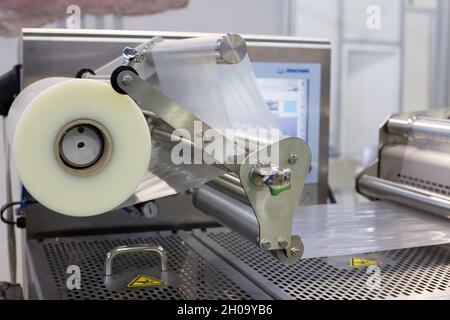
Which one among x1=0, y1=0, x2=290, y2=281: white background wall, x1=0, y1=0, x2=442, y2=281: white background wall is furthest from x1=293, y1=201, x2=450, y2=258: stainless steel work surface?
x1=0, y1=0, x2=442, y2=281: white background wall

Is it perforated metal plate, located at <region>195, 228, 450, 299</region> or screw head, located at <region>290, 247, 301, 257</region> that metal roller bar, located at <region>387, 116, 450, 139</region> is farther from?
screw head, located at <region>290, 247, 301, 257</region>

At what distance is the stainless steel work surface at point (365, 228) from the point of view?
832mm

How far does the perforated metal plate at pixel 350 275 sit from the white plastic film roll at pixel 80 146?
0.88 feet

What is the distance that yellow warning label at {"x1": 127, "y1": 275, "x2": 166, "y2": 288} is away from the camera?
79cm

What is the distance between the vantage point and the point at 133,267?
2.84 ft

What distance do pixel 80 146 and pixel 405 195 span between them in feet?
2.16

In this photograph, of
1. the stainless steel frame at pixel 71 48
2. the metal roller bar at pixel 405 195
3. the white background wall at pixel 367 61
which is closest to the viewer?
the metal roller bar at pixel 405 195

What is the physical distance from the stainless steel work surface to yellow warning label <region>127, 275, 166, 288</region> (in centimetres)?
22

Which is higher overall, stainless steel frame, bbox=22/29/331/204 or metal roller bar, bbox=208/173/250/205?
stainless steel frame, bbox=22/29/331/204

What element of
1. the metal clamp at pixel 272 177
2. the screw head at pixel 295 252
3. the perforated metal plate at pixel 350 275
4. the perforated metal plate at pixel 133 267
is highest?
the metal clamp at pixel 272 177

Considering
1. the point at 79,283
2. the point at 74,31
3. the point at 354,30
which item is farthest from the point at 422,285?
the point at 354,30

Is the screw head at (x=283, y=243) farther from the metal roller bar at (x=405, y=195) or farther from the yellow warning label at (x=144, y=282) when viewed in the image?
the metal roller bar at (x=405, y=195)

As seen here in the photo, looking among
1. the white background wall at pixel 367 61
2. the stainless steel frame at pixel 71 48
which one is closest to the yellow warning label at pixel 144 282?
the stainless steel frame at pixel 71 48

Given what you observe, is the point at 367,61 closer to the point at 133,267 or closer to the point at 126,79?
the point at 133,267
